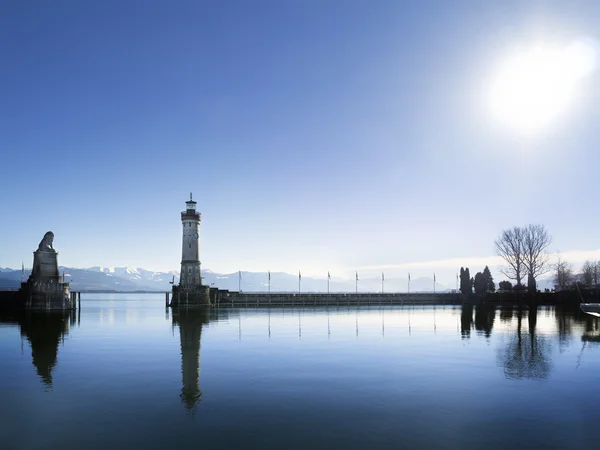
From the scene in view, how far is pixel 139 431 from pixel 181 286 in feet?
292

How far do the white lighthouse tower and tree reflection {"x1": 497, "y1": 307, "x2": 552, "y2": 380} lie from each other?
72842mm

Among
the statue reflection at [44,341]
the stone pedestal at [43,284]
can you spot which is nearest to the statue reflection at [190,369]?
the statue reflection at [44,341]

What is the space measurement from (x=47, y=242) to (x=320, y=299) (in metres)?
74.6

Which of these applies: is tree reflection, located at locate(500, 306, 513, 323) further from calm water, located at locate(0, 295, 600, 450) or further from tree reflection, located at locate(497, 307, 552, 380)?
calm water, located at locate(0, 295, 600, 450)

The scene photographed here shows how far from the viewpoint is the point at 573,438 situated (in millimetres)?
15859

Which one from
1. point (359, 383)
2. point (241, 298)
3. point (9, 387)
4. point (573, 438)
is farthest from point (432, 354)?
point (241, 298)

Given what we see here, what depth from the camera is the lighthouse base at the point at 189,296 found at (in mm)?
102625

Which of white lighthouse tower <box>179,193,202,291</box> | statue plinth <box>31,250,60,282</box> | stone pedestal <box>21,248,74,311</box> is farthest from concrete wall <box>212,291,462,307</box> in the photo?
statue plinth <box>31,250,60,282</box>

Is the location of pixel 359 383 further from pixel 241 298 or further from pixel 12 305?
pixel 241 298

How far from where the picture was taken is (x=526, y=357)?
32500 millimetres

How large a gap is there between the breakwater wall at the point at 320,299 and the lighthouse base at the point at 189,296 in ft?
32.7

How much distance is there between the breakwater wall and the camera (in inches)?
4751

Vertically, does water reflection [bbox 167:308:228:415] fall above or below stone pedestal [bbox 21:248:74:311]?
below

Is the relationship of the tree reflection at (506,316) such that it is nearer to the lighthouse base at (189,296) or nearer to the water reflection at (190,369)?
the water reflection at (190,369)
